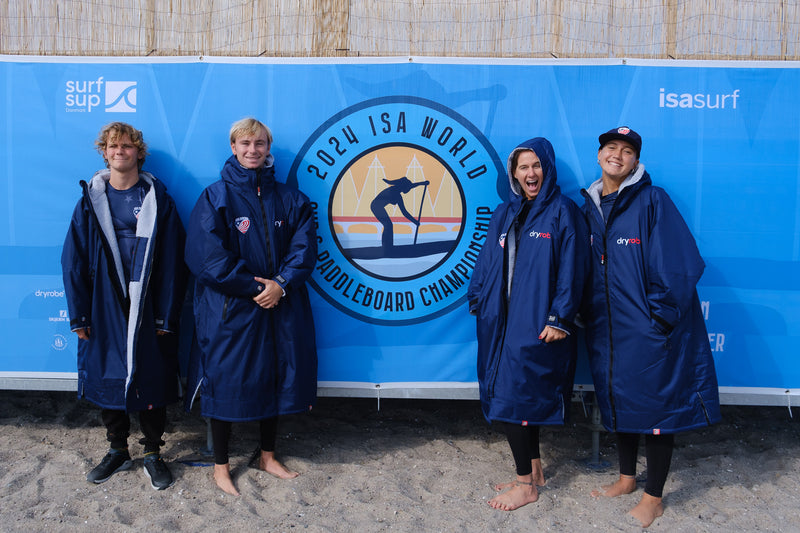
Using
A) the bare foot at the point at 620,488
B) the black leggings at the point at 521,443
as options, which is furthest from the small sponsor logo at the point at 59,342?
the bare foot at the point at 620,488

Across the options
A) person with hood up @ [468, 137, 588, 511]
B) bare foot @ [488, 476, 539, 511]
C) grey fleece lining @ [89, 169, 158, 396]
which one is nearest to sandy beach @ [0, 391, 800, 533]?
bare foot @ [488, 476, 539, 511]

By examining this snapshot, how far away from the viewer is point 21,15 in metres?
3.57

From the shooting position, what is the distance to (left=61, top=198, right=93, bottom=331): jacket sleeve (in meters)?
3.11

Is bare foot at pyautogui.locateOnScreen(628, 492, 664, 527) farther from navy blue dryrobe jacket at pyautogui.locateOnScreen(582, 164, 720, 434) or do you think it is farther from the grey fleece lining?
the grey fleece lining

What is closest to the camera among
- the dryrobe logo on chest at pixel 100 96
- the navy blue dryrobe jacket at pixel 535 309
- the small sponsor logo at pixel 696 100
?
the navy blue dryrobe jacket at pixel 535 309

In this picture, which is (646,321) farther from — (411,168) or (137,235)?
(137,235)

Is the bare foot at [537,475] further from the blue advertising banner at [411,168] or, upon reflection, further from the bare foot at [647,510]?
the blue advertising banner at [411,168]

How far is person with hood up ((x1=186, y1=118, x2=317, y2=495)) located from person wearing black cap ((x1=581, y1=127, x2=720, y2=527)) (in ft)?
4.97

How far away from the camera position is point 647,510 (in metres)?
2.87

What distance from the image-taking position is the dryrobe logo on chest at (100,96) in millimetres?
3500

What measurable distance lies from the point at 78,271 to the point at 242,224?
0.89 metres

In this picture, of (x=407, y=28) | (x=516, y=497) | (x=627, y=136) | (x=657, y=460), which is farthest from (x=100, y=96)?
(x=657, y=460)

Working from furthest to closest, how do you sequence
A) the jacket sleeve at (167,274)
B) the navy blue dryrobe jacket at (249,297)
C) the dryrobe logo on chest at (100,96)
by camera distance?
the dryrobe logo on chest at (100,96), the jacket sleeve at (167,274), the navy blue dryrobe jacket at (249,297)

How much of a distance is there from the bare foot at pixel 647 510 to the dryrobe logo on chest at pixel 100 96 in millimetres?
3453
